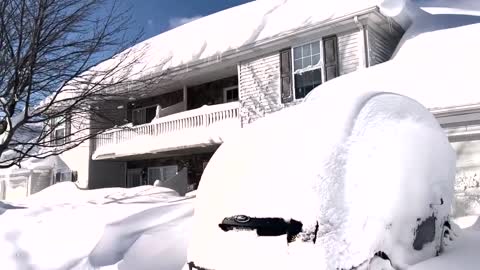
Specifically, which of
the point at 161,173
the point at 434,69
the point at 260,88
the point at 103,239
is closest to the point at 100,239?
the point at 103,239

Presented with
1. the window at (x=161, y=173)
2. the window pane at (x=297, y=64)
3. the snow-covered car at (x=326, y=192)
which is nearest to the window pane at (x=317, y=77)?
the window pane at (x=297, y=64)

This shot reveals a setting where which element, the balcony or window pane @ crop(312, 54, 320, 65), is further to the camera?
the balcony

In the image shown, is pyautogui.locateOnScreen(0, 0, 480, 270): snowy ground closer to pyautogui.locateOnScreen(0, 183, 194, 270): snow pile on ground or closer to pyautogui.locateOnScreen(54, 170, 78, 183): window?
pyautogui.locateOnScreen(0, 183, 194, 270): snow pile on ground

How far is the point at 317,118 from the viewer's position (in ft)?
9.18

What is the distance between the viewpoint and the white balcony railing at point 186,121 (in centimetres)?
1436

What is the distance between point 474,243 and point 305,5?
11.7m

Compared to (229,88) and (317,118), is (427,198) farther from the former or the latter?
(229,88)

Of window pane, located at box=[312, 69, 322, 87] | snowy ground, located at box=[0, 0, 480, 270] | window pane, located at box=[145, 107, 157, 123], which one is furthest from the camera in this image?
window pane, located at box=[145, 107, 157, 123]

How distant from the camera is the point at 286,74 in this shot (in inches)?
527

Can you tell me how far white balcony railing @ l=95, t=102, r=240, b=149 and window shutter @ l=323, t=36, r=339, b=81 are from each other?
10.4 feet

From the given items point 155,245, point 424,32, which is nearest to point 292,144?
point 155,245

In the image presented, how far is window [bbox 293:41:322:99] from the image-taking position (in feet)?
42.0

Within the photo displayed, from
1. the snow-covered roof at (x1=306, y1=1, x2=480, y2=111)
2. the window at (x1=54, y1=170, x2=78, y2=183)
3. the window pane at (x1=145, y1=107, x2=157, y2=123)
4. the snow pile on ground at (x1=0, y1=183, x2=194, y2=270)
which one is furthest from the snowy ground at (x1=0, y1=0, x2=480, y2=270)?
the window at (x1=54, y1=170, x2=78, y2=183)

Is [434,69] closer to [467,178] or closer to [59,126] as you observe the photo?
[467,178]
